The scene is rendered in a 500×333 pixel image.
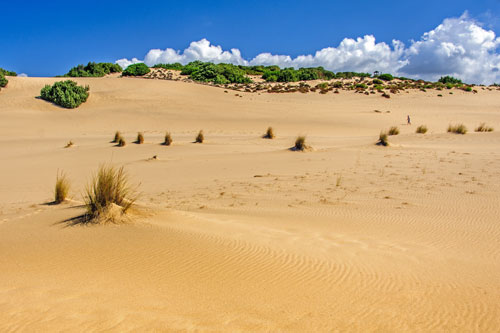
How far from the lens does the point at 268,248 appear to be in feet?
13.4

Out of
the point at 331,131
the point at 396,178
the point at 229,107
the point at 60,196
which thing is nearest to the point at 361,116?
the point at 331,131

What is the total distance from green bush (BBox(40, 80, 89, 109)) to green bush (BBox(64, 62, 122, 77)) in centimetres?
2032

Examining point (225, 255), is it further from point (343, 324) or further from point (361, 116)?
point (361, 116)

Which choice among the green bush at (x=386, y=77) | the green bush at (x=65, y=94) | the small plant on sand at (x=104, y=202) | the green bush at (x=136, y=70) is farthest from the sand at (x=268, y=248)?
the green bush at (x=136, y=70)

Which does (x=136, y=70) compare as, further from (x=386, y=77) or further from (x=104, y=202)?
Answer: (x=104, y=202)

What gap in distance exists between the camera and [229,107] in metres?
32.1

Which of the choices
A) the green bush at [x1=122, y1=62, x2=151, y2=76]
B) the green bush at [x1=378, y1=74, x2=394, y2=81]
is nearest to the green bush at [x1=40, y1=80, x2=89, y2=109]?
the green bush at [x1=122, y1=62, x2=151, y2=76]

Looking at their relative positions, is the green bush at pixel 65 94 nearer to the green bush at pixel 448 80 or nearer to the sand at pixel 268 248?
the sand at pixel 268 248

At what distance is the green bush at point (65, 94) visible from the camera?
1173 inches

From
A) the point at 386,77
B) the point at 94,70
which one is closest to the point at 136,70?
the point at 94,70

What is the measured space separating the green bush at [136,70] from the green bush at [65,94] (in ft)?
88.5

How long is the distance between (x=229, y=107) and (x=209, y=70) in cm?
2602

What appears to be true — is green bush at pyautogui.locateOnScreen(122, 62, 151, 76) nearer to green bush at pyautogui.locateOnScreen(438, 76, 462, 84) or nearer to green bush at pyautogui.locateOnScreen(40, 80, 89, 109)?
green bush at pyautogui.locateOnScreen(40, 80, 89, 109)

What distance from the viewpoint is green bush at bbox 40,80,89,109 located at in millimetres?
29797
